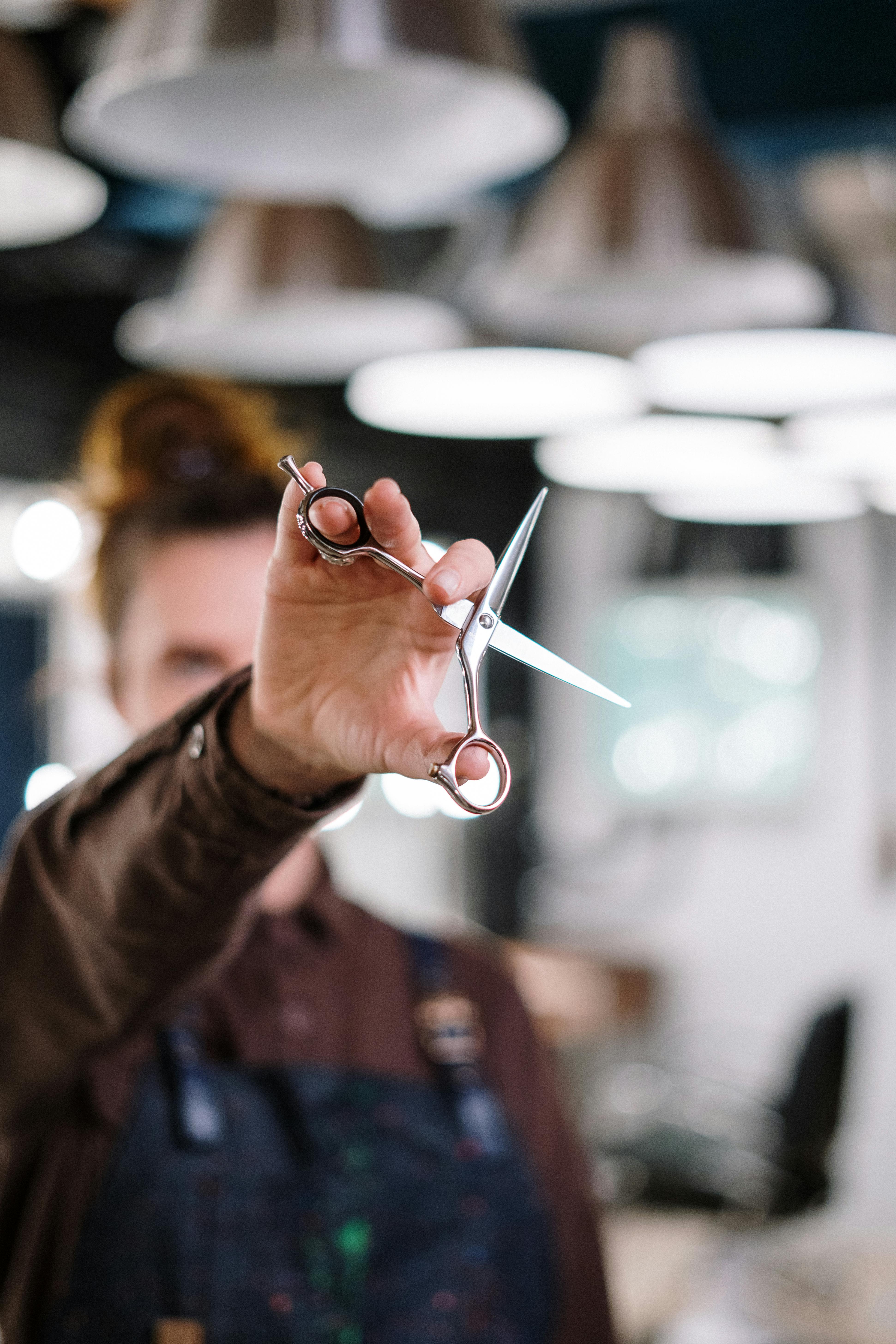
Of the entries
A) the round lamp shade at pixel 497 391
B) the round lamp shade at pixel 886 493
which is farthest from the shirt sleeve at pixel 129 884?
the round lamp shade at pixel 497 391

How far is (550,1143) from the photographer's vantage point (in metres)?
1.46

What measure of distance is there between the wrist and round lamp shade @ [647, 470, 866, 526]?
1.38 metres

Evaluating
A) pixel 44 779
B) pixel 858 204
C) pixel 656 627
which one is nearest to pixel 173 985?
pixel 44 779

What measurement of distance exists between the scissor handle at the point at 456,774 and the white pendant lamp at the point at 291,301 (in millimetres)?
1375

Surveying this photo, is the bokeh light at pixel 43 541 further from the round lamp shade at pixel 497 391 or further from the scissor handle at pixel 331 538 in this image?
the scissor handle at pixel 331 538

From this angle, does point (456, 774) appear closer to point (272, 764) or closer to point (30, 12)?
point (272, 764)

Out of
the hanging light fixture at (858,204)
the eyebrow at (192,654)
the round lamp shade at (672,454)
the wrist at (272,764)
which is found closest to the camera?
the wrist at (272,764)

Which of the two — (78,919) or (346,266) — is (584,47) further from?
A: (78,919)

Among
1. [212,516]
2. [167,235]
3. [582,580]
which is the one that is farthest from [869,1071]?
[212,516]

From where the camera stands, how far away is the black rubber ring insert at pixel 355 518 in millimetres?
448

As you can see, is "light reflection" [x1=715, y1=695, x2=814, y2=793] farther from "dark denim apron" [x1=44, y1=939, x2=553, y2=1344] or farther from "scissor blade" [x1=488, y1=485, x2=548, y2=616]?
"scissor blade" [x1=488, y1=485, x2=548, y2=616]

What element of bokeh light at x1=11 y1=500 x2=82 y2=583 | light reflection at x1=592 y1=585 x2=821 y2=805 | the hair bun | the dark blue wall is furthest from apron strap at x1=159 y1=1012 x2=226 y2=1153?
light reflection at x1=592 y1=585 x2=821 y2=805

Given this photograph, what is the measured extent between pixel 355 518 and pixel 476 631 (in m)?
0.06

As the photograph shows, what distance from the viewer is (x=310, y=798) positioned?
72 centimetres
